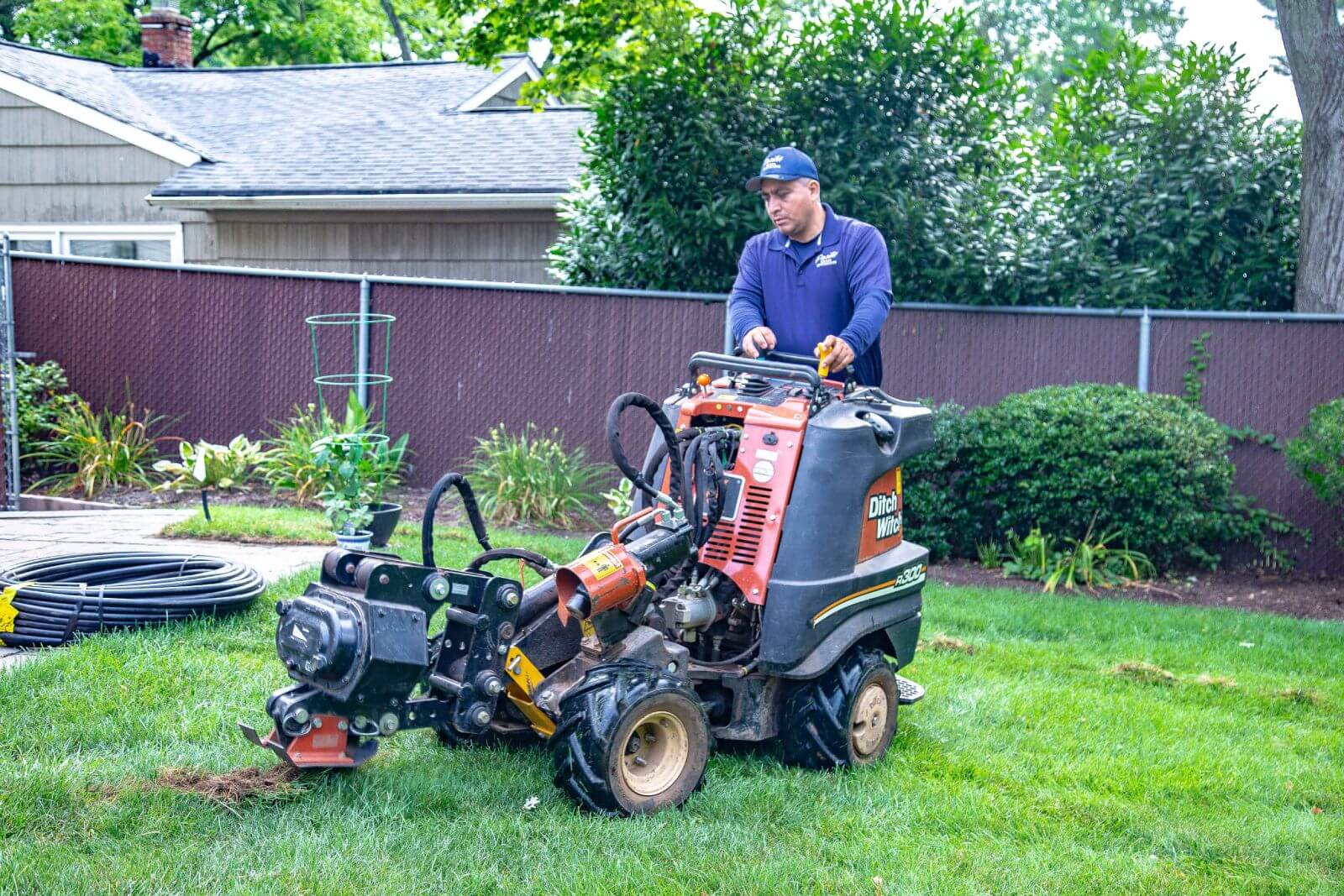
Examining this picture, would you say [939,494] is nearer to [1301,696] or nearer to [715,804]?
[1301,696]

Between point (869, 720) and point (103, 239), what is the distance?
44.9 feet

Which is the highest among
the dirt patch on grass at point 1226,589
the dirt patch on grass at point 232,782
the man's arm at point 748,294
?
the man's arm at point 748,294

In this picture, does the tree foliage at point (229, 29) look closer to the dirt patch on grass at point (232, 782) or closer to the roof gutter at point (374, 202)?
the roof gutter at point (374, 202)

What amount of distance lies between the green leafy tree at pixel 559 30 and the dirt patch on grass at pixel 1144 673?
7266 mm

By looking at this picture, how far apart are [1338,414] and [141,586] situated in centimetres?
689

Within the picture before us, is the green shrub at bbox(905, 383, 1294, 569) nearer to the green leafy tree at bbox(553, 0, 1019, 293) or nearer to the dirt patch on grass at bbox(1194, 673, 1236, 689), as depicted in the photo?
the green leafy tree at bbox(553, 0, 1019, 293)

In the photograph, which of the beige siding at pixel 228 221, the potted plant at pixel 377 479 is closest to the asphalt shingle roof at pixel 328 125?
the beige siding at pixel 228 221

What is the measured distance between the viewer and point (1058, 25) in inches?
1428

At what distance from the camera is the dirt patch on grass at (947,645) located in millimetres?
6160

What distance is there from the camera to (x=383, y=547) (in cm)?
730

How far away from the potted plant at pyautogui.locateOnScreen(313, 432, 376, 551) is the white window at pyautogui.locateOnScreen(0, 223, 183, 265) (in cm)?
896

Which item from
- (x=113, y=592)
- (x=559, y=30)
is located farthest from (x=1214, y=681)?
(x=559, y=30)

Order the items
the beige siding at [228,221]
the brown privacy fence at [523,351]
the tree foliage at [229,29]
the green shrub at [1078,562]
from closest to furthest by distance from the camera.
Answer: the green shrub at [1078,562] → the brown privacy fence at [523,351] → the beige siding at [228,221] → the tree foliage at [229,29]

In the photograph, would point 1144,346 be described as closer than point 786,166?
No
